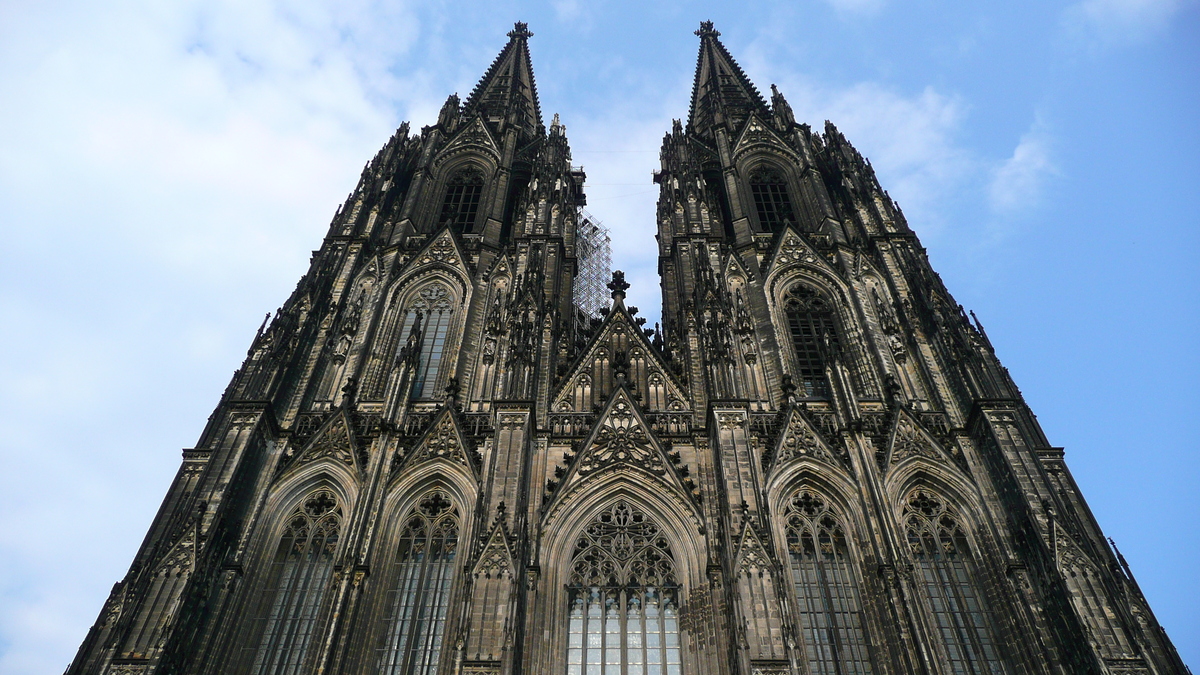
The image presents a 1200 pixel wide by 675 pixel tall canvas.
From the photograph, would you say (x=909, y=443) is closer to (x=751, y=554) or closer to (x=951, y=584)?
(x=951, y=584)

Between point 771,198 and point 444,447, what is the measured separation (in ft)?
56.2

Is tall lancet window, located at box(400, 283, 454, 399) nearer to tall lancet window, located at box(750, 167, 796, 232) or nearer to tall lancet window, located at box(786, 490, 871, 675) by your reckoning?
tall lancet window, located at box(786, 490, 871, 675)

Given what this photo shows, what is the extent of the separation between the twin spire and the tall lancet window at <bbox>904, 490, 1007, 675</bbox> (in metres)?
20.8

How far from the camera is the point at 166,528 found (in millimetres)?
17844

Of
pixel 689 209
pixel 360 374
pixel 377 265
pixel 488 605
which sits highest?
pixel 689 209

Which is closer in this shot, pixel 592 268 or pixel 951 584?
pixel 951 584

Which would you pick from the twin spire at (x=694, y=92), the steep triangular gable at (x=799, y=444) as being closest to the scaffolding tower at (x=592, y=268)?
the twin spire at (x=694, y=92)

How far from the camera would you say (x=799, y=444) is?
2117 cm

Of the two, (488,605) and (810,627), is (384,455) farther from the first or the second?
(810,627)

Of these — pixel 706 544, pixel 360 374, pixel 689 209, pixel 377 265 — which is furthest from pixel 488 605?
pixel 689 209

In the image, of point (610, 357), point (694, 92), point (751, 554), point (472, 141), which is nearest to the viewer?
point (751, 554)

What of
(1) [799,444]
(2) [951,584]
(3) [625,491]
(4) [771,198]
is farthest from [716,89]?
(2) [951,584]

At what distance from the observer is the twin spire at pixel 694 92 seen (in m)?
38.6

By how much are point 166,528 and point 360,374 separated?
22.9ft
